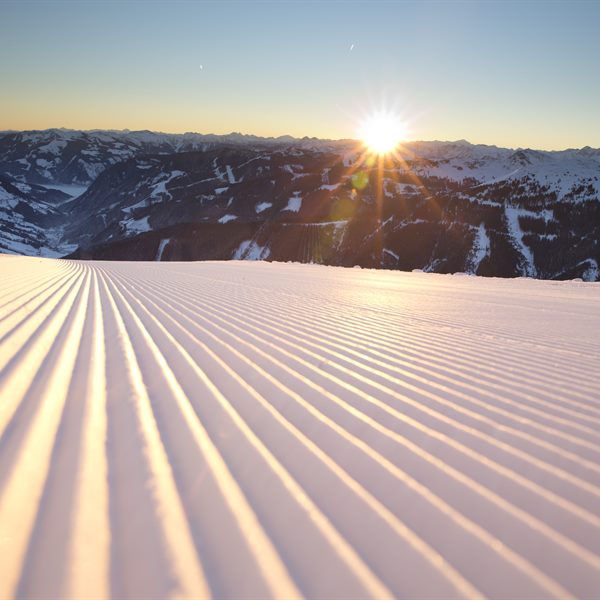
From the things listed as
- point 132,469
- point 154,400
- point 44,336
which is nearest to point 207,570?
point 132,469

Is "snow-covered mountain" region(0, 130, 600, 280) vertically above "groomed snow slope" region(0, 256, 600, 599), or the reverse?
"snow-covered mountain" region(0, 130, 600, 280)

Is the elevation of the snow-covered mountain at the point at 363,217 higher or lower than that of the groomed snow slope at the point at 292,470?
higher

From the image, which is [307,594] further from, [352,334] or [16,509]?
[352,334]

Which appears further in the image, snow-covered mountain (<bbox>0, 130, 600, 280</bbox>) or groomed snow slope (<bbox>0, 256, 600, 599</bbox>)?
snow-covered mountain (<bbox>0, 130, 600, 280</bbox>)

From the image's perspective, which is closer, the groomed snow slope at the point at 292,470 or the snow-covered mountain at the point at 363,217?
the groomed snow slope at the point at 292,470
